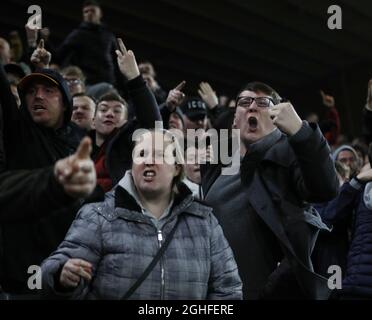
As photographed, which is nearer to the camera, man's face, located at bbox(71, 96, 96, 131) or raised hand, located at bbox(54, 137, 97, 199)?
raised hand, located at bbox(54, 137, 97, 199)

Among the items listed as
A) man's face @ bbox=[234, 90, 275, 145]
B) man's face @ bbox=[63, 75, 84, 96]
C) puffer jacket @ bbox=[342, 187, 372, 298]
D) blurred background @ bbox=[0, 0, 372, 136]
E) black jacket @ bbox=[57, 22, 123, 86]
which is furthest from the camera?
blurred background @ bbox=[0, 0, 372, 136]

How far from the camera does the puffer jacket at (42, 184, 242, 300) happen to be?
2035 mm

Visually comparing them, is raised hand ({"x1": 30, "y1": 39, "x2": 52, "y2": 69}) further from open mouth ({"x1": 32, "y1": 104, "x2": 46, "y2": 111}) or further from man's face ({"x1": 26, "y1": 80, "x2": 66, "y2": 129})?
open mouth ({"x1": 32, "y1": 104, "x2": 46, "y2": 111})

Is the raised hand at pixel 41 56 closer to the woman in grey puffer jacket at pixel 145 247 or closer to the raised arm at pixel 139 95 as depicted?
the raised arm at pixel 139 95

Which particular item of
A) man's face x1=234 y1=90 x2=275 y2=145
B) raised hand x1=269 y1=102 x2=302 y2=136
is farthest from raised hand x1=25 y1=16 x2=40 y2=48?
raised hand x1=269 y1=102 x2=302 y2=136

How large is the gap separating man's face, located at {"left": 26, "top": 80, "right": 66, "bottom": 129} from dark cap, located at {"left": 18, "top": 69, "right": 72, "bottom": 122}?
0.02 metres

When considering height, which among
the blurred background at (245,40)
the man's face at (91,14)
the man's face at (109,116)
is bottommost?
the man's face at (109,116)

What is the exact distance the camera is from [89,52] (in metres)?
5.85

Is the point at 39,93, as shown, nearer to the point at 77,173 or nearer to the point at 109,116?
the point at 109,116

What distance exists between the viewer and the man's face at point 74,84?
4330 millimetres

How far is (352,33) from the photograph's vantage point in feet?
29.8

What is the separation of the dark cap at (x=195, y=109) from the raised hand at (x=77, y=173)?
134 inches

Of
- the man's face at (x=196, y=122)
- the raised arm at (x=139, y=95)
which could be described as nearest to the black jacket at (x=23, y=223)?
the raised arm at (x=139, y=95)
